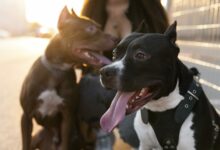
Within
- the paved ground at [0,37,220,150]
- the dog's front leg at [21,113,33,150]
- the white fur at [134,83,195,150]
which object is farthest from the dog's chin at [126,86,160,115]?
the paved ground at [0,37,220,150]

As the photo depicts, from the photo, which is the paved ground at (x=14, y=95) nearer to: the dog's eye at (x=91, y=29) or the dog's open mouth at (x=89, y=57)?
the dog's open mouth at (x=89, y=57)

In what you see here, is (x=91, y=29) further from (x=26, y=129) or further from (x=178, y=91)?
(x=178, y=91)

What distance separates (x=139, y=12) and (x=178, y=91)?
1547mm

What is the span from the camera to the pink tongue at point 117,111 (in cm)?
234

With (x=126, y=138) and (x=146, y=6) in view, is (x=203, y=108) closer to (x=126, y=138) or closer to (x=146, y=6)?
(x=126, y=138)

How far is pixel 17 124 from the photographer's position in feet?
15.4

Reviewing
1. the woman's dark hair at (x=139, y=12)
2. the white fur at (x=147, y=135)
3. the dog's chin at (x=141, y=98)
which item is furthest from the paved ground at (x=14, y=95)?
the dog's chin at (x=141, y=98)

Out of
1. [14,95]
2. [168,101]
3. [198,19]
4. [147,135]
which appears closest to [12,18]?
[14,95]

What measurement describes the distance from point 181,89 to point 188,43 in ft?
9.18

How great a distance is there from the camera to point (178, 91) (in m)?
2.46

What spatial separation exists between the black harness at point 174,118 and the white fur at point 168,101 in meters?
0.02

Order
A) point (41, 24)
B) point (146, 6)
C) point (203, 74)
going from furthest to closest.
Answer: point (41, 24) → point (203, 74) → point (146, 6)

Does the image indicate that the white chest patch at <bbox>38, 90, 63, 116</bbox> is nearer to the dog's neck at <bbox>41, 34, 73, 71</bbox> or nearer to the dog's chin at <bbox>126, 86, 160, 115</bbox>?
the dog's neck at <bbox>41, 34, 73, 71</bbox>

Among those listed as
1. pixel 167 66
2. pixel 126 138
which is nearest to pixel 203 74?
pixel 126 138
